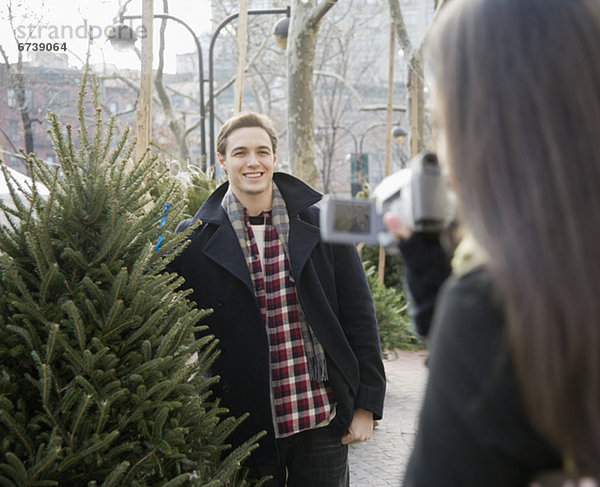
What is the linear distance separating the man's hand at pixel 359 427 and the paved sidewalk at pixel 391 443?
4.03ft

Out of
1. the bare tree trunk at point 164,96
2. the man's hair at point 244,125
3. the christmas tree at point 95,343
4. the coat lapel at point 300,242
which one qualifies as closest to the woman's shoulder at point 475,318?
the christmas tree at point 95,343

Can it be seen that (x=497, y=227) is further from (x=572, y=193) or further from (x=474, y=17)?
(x=474, y=17)

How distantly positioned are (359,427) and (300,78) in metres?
7.98

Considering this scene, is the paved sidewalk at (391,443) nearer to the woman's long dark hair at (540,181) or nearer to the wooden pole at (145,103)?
the wooden pole at (145,103)

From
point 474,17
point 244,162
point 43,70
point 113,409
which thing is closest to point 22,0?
point 43,70

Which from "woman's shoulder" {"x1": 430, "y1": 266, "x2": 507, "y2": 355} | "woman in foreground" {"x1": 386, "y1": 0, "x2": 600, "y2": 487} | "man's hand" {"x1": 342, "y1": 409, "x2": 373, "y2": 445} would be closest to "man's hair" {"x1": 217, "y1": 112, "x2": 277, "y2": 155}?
"man's hand" {"x1": 342, "y1": 409, "x2": 373, "y2": 445}

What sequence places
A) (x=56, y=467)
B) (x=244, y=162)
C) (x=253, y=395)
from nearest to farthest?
1. (x=56, y=467)
2. (x=253, y=395)
3. (x=244, y=162)

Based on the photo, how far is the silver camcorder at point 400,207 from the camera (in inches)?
53.3

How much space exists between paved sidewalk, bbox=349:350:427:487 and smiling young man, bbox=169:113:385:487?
53.2 inches

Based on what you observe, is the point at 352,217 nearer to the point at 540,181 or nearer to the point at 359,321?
the point at 540,181

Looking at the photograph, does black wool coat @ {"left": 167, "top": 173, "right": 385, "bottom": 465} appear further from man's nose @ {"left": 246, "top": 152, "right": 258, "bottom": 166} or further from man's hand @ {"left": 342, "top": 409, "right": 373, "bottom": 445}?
man's nose @ {"left": 246, "top": 152, "right": 258, "bottom": 166}

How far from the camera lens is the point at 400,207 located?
1.42 metres

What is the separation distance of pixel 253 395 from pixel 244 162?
44.2 inches

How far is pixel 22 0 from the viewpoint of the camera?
17.7 meters
